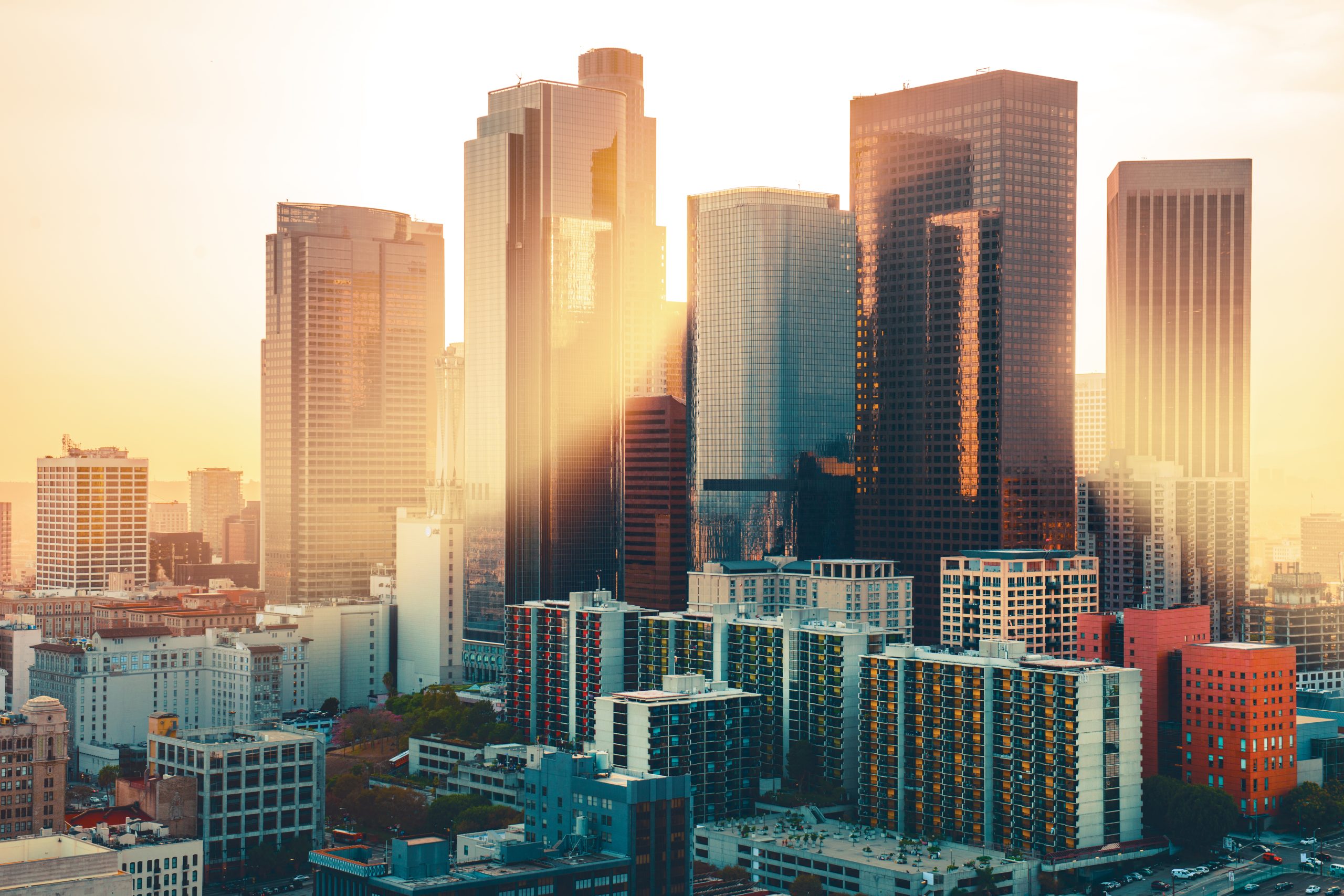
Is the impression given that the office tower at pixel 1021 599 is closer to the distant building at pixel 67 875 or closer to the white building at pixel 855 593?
the white building at pixel 855 593

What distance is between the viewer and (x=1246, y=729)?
475 feet

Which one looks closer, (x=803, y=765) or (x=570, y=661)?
(x=803, y=765)

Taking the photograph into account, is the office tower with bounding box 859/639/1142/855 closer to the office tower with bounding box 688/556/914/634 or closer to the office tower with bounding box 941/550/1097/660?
the office tower with bounding box 941/550/1097/660

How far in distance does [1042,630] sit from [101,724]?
359ft

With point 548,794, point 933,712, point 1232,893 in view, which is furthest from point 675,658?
point 1232,893

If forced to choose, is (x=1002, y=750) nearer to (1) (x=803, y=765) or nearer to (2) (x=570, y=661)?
(1) (x=803, y=765)

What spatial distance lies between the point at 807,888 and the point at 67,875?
178ft

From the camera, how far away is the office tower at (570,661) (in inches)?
6590

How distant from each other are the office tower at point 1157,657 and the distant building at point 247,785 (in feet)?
235

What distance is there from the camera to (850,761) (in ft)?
479

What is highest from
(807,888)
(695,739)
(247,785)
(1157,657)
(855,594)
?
(855,594)

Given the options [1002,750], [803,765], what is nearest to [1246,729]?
[1002,750]

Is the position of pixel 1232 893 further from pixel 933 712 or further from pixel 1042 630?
pixel 1042 630

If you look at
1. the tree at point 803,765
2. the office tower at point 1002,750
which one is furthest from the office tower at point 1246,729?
the tree at point 803,765
